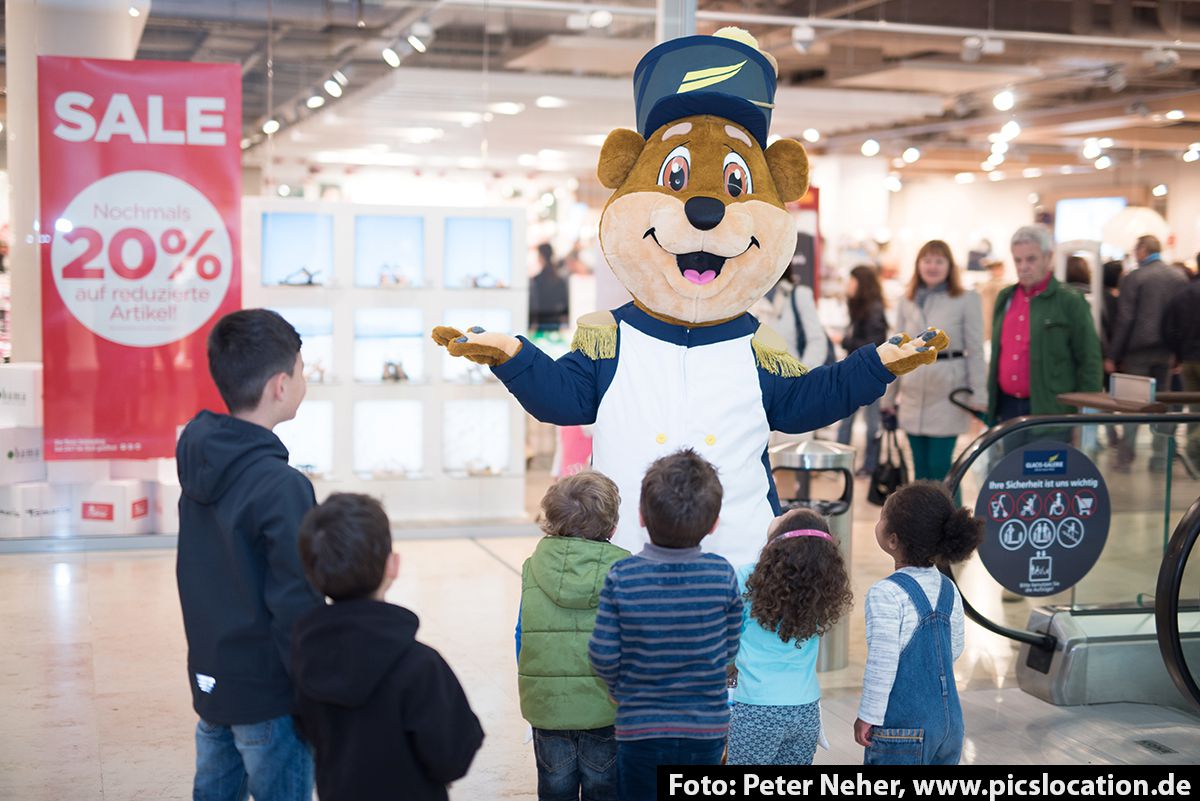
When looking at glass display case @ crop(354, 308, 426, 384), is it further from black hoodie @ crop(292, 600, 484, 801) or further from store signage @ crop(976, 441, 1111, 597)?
black hoodie @ crop(292, 600, 484, 801)

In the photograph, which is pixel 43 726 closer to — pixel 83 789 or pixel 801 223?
pixel 83 789

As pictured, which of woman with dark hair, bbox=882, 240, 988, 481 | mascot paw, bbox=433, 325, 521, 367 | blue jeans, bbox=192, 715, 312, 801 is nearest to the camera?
blue jeans, bbox=192, 715, 312, 801

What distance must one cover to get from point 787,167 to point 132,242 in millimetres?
4146

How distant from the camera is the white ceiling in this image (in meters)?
7.42

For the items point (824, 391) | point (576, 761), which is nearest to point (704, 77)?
point (824, 391)

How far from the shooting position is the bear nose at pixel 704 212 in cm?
330

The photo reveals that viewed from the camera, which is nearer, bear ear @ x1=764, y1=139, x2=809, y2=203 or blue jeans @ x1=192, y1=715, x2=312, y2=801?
blue jeans @ x1=192, y1=715, x2=312, y2=801

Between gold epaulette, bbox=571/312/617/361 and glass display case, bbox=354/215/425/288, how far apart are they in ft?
13.4

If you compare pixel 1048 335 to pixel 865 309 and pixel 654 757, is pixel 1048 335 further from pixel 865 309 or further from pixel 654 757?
pixel 654 757

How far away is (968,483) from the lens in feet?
15.2

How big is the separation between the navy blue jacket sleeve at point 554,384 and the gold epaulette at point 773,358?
0.44 m

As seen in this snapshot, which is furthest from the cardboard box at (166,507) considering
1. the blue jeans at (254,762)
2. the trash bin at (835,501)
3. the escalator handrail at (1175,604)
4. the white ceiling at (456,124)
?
the escalator handrail at (1175,604)

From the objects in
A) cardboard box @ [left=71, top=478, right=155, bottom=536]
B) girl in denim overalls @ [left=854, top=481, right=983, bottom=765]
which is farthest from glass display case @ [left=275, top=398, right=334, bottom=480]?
girl in denim overalls @ [left=854, top=481, right=983, bottom=765]

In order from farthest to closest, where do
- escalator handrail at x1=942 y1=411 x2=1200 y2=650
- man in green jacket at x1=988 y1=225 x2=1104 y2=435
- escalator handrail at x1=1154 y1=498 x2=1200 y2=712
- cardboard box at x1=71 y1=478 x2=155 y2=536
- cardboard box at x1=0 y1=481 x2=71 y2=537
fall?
cardboard box at x1=71 y1=478 x2=155 y2=536
cardboard box at x1=0 y1=481 x2=71 y2=537
man in green jacket at x1=988 y1=225 x2=1104 y2=435
escalator handrail at x1=942 y1=411 x2=1200 y2=650
escalator handrail at x1=1154 y1=498 x2=1200 y2=712
